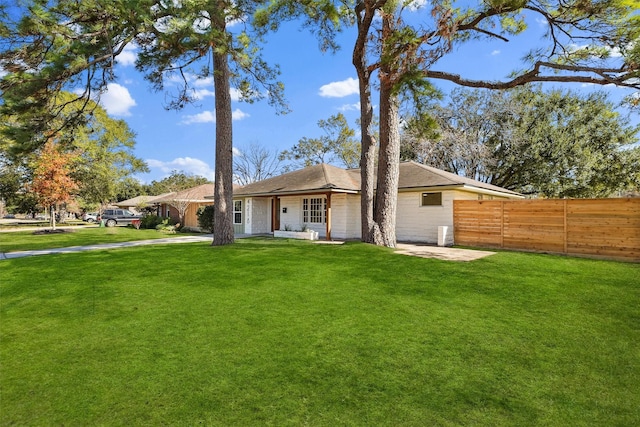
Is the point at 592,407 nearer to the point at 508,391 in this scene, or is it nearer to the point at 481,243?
the point at 508,391

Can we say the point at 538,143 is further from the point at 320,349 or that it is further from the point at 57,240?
the point at 57,240

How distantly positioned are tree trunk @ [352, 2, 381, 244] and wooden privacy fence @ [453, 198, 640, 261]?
405 cm

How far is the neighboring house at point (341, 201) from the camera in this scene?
14.4 m

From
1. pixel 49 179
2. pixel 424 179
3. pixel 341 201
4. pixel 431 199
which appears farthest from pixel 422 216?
pixel 49 179

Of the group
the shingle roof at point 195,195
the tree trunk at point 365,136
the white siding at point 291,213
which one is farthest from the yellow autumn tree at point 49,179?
the tree trunk at point 365,136

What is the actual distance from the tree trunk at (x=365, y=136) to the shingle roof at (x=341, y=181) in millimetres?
2999

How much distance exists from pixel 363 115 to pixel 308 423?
11.2 metres

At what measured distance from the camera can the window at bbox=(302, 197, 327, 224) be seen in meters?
17.5

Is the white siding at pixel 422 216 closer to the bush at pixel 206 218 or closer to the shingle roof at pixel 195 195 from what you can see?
the bush at pixel 206 218

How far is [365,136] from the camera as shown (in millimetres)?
12203

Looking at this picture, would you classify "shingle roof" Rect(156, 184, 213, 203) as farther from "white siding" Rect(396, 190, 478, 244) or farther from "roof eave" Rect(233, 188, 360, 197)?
"white siding" Rect(396, 190, 478, 244)

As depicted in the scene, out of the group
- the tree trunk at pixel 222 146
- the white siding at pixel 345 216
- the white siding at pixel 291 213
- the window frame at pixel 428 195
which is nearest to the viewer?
the tree trunk at pixel 222 146

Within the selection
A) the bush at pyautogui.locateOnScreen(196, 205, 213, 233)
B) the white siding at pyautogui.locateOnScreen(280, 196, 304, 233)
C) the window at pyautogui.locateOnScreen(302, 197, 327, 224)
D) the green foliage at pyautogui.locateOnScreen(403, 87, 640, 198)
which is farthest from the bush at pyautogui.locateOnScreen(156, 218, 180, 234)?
the green foliage at pyautogui.locateOnScreen(403, 87, 640, 198)

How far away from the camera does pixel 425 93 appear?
32.1ft
